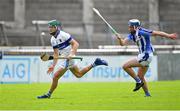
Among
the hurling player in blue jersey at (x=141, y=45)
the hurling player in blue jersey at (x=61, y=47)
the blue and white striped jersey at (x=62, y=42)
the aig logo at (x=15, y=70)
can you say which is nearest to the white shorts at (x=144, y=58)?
the hurling player in blue jersey at (x=141, y=45)

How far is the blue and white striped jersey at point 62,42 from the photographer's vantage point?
63.0 feet

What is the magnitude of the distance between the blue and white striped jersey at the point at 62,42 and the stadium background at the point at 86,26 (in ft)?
38.7

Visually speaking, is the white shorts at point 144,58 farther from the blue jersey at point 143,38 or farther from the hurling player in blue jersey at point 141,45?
the blue jersey at point 143,38

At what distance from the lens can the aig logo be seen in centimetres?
3091

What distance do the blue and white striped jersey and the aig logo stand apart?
1180 centimetres

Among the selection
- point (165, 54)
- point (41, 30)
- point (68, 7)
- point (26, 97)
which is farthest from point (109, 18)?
point (26, 97)

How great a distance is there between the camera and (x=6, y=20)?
4016 cm

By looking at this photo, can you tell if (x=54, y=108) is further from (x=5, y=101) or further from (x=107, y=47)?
(x=107, y=47)

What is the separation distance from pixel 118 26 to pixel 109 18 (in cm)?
280

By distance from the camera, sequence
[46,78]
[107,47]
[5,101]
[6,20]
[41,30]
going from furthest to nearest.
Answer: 1. [6,20]
2. [41,30]
3. [107,47]
4. [46,78]
5. [5,101]

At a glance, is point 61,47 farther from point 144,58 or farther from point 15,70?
point 15,70

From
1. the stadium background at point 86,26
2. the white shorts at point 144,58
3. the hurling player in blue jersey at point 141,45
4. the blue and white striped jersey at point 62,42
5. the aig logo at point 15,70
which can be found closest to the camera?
the blue and white striped jersey at point 62,42

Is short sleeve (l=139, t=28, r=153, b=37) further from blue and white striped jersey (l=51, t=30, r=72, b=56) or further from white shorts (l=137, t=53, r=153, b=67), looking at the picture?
blue and white striped jersey (l=51, t=30, r=72, b=56)

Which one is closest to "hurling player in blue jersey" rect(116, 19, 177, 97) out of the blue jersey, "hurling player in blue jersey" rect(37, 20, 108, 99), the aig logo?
the blue jersey
